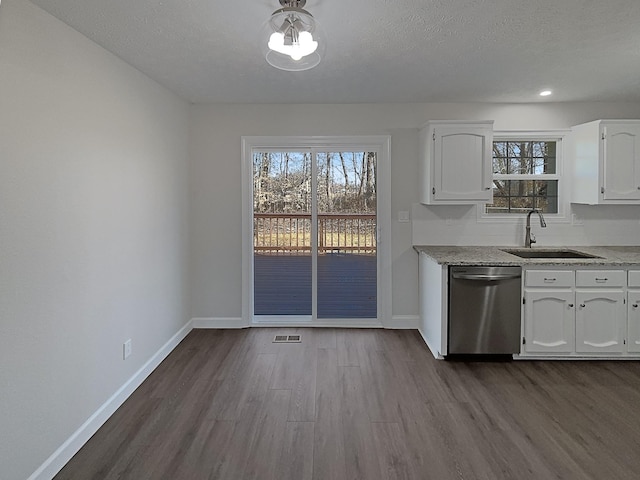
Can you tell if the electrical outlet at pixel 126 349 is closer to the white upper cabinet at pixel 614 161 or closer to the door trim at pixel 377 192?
the door trim at pixel 377 192

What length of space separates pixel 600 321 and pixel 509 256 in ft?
2.95

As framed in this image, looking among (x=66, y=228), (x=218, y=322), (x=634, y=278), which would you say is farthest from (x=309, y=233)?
(x=634, y=278)

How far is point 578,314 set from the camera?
3938mm

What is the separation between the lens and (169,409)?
3127 mm

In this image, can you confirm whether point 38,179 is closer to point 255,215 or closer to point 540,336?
point 255,215

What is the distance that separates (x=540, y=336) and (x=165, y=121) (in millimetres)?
3744

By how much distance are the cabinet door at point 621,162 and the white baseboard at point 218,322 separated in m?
3.79

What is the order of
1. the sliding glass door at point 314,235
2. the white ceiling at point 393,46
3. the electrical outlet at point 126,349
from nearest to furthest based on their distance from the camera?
the white ceiling at point 393,46
the electrical outlet at point 126,349
the sliding glass door at point 314,235

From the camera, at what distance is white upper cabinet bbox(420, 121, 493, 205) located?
4.37 metres

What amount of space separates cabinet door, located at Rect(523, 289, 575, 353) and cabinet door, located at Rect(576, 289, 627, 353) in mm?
76

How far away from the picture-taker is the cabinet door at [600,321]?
3.91 meters

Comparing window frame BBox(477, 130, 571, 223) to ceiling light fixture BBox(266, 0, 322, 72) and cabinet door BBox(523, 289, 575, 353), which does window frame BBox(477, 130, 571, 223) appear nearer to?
cabinet door BBox(523, 289, 575, 353)

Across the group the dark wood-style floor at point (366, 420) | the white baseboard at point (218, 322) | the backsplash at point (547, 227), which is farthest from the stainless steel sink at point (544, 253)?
the white baseboard at point (218, 322)

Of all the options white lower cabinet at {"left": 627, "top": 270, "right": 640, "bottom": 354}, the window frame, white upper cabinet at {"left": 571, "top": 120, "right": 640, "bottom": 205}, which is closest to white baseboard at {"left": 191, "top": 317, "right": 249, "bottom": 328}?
the window frame
